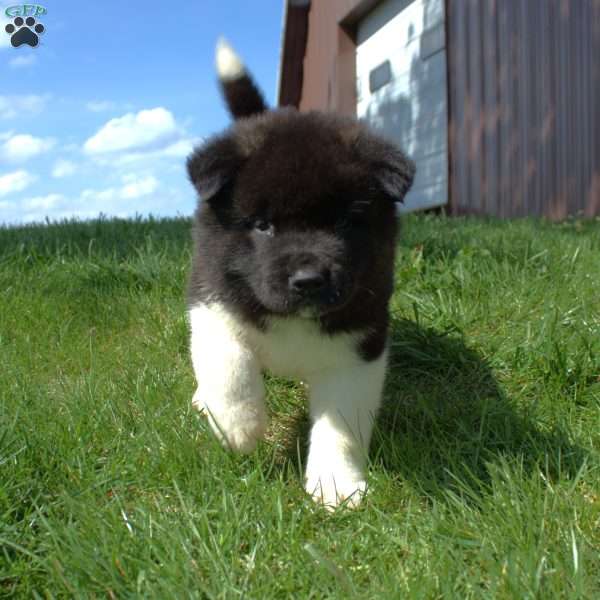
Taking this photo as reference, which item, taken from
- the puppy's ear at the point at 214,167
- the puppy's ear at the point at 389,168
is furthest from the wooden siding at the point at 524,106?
the puppy's ear at the point at 214,167

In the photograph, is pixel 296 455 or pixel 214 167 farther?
pixel 296 455

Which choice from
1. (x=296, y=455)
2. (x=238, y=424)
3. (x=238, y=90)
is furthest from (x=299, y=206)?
(x=238, y=90)

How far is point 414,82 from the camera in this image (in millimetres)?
11547

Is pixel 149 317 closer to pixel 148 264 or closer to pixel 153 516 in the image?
pixel 148 264

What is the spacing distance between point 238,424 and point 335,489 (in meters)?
0.42

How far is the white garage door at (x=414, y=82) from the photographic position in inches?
428

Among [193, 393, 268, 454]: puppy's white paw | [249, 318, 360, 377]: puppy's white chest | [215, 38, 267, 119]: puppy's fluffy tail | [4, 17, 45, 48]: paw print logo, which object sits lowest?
[193, 393, 268, 454]: puppy's white paw

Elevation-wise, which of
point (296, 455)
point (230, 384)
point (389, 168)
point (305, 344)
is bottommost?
point (296, 455)

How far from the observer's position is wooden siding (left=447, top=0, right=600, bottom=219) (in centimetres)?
915

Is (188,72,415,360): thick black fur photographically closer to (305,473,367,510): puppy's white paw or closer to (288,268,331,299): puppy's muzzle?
(288,268,331,299): puppy's muzzle

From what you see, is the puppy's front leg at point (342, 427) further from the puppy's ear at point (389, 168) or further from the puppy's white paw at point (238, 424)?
the puppy's ear at point (389, 168)

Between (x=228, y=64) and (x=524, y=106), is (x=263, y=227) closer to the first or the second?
(x=228, y=64)

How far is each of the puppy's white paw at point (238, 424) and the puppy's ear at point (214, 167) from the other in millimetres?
743

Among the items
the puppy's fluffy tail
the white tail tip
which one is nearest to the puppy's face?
the puppy's fluffy tail
